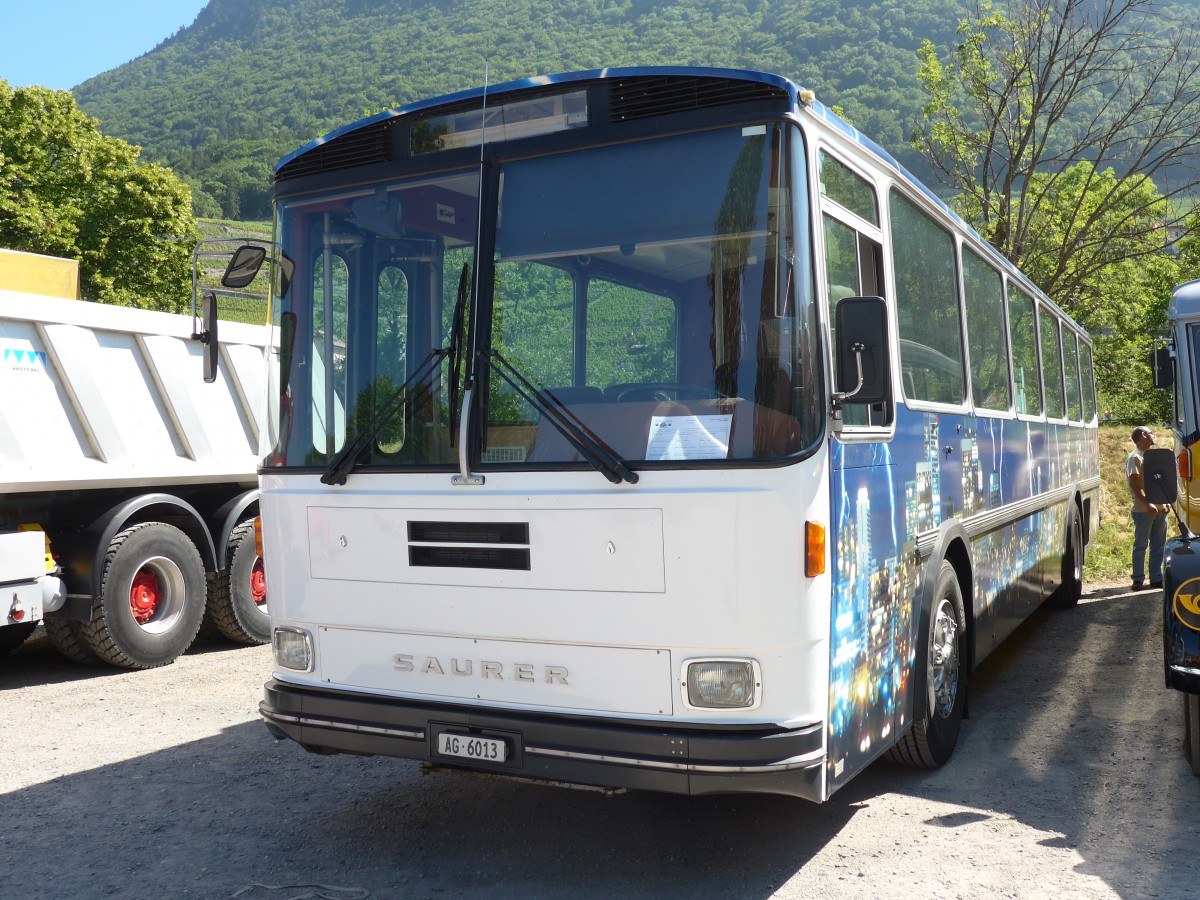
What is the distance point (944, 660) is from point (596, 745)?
2315 mm

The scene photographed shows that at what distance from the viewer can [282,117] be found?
115812 millimetres

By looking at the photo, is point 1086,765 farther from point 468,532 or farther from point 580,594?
point 468,532

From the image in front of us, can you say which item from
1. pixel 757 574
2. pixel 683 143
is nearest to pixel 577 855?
pixel 757 574

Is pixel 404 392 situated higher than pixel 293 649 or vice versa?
pixel 404 392

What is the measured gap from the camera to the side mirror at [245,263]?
16.3 ft

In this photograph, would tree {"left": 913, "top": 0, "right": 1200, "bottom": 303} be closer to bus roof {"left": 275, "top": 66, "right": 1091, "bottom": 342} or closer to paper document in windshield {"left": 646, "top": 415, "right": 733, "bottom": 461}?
bus roof {"left": 275, "top": 66, "right": 1091, "bottom": 342}

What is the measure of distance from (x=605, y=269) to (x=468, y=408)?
70 cm

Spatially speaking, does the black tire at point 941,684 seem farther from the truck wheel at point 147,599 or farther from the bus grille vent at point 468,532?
the truck wheel at point 147,599

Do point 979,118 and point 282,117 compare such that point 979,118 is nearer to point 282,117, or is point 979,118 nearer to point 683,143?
point 683,143

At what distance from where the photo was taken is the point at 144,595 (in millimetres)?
8492

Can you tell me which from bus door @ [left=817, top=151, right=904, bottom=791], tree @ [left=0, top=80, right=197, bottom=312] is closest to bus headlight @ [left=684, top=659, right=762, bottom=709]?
bus door @ [left=817, top=151, right=904, bottom=791]

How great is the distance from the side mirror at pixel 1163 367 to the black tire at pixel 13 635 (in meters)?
8.62

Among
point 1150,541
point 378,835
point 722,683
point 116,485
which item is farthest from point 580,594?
point 1150,541

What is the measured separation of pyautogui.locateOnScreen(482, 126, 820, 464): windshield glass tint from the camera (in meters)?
3.80
